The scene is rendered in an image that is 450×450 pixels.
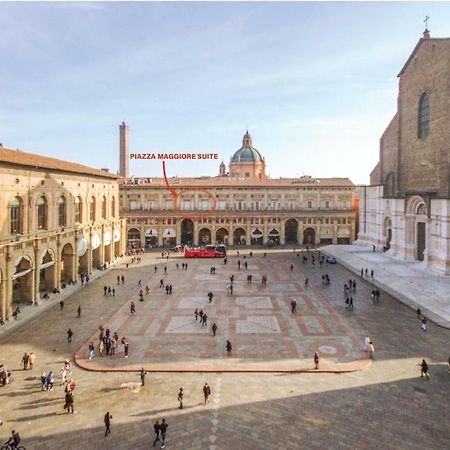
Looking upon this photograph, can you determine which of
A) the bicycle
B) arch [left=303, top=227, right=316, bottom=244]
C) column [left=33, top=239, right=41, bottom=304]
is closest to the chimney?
arch [left=303, top=227, right=316, bottom=244]

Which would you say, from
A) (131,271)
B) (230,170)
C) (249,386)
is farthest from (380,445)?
(230,170)

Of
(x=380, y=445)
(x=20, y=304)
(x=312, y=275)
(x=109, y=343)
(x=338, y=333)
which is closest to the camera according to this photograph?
(x=380, y=445)

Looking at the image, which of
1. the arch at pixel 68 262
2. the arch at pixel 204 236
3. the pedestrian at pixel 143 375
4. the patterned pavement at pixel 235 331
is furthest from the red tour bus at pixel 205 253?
the pedestrian at pixel 143 375

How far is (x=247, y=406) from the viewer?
58.8 feet

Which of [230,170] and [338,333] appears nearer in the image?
[338,333]

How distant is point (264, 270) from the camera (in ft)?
171

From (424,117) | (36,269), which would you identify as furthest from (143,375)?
(424,117)

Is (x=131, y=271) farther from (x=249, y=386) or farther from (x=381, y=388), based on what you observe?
(x=381, y=388)

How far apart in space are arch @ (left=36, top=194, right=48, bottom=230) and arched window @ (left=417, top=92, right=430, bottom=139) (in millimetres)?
45186

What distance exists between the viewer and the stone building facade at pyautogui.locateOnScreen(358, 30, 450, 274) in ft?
152

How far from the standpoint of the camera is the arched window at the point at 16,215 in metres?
32.3

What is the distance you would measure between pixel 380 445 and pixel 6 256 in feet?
89.8

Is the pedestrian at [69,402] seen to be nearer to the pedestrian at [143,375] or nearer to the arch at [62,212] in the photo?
the pedestrian at [143,375]

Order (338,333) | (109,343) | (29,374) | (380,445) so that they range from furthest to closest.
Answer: (338,333) < (109,343) < (29,374) < (380,445)
